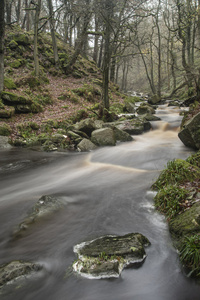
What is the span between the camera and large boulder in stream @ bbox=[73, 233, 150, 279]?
2795 millimetres

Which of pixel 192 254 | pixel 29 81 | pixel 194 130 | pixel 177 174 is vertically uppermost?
pixel 29 81

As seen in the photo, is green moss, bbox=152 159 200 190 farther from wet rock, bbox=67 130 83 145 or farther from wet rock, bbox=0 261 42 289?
wet rock, bbox=67 130 83 145

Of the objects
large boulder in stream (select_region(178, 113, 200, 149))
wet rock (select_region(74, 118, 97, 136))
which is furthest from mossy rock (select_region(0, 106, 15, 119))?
large boulder in stream (select_region(178, 113, 200, 149))

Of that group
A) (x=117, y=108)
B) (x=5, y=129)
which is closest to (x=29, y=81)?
(x=5, y=129)

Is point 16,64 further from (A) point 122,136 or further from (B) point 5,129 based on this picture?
(A) point 122,136

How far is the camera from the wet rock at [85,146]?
951 centimetres

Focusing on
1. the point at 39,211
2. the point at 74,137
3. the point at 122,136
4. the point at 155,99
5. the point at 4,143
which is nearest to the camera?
the point at 39,211

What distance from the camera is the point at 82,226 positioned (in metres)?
3.97

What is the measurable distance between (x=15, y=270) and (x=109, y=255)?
1.23 metres

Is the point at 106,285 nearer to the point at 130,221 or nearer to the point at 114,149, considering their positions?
the point at 130,221

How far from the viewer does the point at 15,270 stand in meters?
2.69

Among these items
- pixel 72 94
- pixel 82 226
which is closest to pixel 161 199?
pixel 82 226

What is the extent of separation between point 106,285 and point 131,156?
19.7 ft

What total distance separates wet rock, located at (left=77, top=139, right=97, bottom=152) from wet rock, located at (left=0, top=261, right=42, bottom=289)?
266 inches
